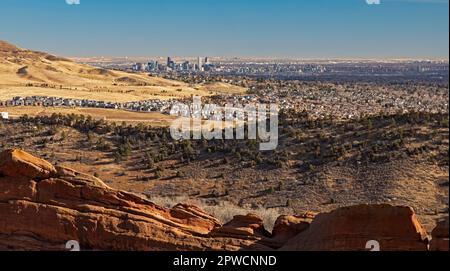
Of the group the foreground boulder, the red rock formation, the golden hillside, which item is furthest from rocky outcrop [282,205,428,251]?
the golden hillside

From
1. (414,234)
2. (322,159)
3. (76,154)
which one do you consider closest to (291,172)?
(322,159)

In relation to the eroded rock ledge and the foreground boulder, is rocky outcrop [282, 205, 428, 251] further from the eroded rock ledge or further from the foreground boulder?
the foreground boulder

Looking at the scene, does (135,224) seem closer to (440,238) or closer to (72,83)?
(440,238)

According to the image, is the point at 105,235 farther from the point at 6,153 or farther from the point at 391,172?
the point at 391,172

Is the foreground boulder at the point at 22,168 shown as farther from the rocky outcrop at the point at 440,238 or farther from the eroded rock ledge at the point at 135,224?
the rocky outcrop at the point at 440,238

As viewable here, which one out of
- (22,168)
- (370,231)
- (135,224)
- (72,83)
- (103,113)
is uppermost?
(22,168)

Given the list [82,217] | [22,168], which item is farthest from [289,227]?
[22,168]

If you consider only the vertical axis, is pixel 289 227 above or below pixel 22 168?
below
